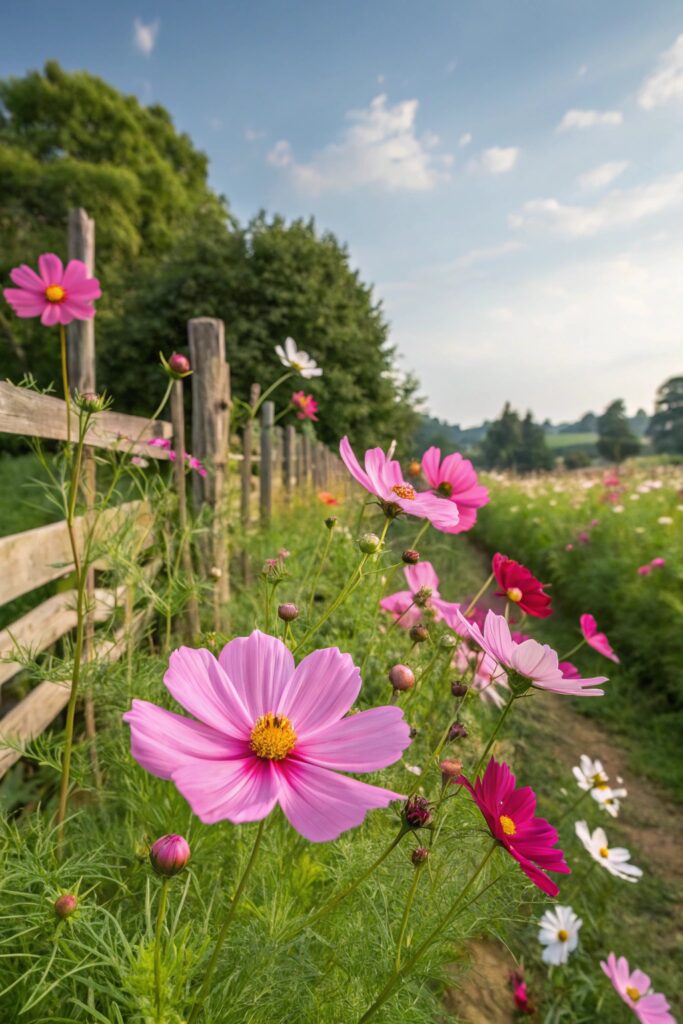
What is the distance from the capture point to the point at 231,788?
17.5 inches

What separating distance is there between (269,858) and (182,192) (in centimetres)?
1863

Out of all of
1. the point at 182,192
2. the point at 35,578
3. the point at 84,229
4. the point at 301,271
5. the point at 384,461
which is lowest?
the point at 35,578

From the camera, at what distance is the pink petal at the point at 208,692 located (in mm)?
497

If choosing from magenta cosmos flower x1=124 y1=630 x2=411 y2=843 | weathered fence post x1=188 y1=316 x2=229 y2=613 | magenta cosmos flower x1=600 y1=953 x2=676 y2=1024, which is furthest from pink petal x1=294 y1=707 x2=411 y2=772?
weathered fence post x1=188 y1=316 x2=229 y2=613

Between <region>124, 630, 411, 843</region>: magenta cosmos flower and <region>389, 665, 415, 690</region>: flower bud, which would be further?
<region>389, 665, 415, 690</region>: flower bud

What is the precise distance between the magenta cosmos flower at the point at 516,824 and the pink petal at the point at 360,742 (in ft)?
0.49

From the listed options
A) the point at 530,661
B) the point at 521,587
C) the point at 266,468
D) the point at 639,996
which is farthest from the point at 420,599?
the point at 266,468

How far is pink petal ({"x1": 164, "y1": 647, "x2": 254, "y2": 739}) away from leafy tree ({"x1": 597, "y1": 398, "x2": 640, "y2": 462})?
48.7m

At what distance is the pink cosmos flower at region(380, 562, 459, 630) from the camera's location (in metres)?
0.98

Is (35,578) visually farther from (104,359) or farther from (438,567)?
(104,359)

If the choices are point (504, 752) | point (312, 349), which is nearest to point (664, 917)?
point (504, 752)

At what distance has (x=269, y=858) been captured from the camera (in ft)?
3.36

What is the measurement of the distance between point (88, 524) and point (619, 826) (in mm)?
2565

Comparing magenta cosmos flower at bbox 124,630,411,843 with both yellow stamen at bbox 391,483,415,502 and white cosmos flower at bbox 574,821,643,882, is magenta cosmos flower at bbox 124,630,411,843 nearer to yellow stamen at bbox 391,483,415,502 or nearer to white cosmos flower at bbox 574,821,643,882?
yellow stamen at bbox 391,483,415,502
